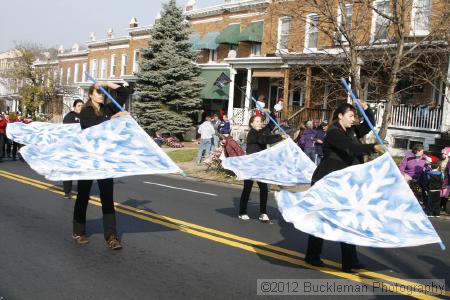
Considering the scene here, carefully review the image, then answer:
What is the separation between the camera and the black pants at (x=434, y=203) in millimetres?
12055

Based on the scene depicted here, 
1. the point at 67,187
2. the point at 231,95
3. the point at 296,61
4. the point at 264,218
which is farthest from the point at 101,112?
the point at 231,95

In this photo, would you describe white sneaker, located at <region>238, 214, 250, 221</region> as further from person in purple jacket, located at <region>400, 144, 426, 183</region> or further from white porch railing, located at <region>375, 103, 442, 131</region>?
white porch railing, located at <region>375, 103, 442, 131</region>

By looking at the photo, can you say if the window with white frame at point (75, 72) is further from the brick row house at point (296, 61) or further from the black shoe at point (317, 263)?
the black shoe at point (317, 263)

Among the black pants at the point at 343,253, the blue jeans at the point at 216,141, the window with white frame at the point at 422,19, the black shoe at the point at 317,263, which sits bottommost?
the black shoe at the point at 317,263

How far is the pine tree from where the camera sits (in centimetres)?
3103

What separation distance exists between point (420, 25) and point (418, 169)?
31.7 ft

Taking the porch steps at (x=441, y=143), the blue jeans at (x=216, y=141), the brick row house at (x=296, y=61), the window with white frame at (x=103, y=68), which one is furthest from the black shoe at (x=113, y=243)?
the window with white frame at (x=103, y=68)

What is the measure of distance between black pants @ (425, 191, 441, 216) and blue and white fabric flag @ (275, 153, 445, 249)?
6.95 metres

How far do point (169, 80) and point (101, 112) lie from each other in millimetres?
24521

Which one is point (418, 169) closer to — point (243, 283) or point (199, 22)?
point (243, 283)

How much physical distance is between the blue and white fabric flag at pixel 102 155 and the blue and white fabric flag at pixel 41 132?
1.53 ft

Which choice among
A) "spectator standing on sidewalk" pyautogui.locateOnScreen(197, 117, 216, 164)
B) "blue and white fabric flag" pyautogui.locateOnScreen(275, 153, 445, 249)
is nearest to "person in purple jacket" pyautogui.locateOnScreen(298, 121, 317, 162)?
"spectator standing on sidewalk" pyautogui.locateOnScreen(197, 117, 216, 164)

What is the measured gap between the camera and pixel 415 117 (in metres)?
21.3

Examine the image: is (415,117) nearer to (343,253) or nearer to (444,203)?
(444,203)
